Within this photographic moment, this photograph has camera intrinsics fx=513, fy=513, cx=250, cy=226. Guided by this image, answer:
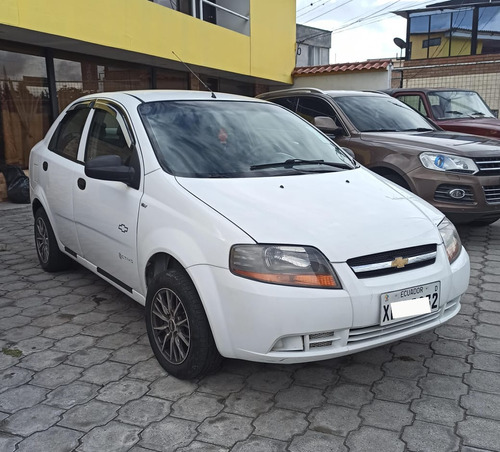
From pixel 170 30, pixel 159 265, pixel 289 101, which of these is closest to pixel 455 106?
pixel 289 101

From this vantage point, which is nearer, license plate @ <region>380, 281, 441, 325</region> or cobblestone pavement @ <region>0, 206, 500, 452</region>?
cobblestone pavement @ <region>0, 206, 500, 452</region>

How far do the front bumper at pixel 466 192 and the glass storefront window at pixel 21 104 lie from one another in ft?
23.5

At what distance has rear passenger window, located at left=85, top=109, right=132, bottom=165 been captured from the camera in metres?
3.58

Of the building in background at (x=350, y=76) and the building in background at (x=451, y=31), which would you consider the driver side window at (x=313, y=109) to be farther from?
the building in background at (x=451, y=31)

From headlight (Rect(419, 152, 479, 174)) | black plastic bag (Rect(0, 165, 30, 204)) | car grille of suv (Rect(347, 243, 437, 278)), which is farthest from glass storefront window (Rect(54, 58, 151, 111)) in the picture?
car grille of suv (Rect(347, 243, 437, 278))

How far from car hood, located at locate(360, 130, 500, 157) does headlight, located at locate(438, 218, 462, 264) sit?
247 cm

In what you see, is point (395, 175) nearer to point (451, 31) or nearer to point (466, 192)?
point (466, 192)

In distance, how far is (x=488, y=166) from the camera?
5.40m

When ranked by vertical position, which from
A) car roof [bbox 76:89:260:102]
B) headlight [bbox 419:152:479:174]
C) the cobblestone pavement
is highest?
car roof [bbox 76:89:260:102]

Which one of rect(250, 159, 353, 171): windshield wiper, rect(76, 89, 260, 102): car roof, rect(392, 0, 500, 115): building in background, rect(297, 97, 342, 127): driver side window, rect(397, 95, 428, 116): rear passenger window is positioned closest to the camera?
rect(250, 159, 353, 171): windshield wiper

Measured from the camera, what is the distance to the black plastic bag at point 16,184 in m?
8.55

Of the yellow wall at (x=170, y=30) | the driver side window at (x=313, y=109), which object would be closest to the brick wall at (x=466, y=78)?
the yellow wall at (x=170, y=30)

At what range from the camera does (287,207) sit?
281cm

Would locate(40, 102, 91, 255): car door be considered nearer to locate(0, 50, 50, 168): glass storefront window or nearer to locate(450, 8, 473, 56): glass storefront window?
locate(0, 50, 50, 168): glass storefront window
